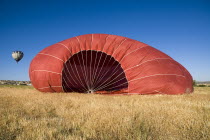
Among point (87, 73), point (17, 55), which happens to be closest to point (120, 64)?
point (87, 73)

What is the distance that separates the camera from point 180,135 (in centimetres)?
289

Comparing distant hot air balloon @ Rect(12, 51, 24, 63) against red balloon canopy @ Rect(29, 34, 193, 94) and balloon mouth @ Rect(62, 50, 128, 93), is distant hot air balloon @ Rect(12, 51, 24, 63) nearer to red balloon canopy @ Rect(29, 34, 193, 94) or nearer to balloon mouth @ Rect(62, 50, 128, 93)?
balloon mouth @ Rect(62, 50, 128, 93)

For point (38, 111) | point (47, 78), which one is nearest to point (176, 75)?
point (47, 78)

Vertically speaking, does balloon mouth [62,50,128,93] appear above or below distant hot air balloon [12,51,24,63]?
below

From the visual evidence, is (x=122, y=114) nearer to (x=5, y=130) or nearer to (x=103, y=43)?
(x=5, y=130)

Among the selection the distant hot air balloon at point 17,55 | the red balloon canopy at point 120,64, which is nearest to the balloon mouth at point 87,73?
the red balloon canopy at point 120,64

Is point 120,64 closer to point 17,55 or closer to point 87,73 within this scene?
point 87,73

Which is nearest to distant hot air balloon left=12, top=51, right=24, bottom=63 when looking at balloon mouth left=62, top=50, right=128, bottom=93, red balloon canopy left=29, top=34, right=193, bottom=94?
balloon mouth left=62, top=50, right=128, bottom=93

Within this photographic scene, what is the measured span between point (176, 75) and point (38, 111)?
7461 millimetres

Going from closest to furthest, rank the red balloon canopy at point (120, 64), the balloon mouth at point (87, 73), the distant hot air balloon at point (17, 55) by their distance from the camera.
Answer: the red balloon canopy at point (120, 64)
the balloon mouth at point (87, 73)
the distant hot air balloon at point (17, 55)

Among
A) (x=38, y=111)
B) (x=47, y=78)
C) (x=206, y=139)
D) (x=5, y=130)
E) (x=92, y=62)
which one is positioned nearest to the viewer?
(x=206, y=139)

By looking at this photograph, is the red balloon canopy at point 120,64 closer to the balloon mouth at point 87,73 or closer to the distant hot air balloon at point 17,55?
the balloon mouth at point 87,73

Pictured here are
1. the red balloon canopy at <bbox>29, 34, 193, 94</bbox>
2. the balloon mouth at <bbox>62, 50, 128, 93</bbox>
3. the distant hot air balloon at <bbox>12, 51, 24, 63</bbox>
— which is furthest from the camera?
the distant hot air balloon at <bbox>12, 51, 24, 63</bbox>

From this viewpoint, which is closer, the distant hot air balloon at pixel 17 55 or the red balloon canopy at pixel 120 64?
the red balloon canopy at pixel 120 64
